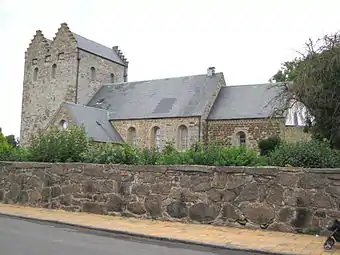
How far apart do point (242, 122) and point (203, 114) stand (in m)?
3.77

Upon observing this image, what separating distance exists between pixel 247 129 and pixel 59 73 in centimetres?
2482

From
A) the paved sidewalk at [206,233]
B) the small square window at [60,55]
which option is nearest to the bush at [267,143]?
the paved sidewalk at [206,233]

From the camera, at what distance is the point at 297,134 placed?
119ft

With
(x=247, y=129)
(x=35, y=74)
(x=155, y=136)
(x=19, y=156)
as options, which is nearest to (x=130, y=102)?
(x=155, y=136)

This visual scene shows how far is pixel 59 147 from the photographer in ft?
48.0

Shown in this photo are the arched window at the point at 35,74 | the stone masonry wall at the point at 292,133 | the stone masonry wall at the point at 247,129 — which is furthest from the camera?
the arched window at the point at 35,74

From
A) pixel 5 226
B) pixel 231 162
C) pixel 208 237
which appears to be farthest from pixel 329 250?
pixel 5 226

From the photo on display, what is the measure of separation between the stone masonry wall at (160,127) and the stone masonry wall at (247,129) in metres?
1.57

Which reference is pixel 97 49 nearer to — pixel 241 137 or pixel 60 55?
pixel 60 55

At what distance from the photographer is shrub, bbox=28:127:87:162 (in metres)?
14.5

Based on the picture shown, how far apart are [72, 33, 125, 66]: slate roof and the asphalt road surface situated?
4331cm

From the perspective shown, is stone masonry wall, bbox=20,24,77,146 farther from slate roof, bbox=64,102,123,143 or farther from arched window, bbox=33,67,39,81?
slate roof, bbox=64,102,123,143

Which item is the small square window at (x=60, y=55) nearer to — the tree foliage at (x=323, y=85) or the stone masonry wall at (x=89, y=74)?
the stone masonry wall at (x=89, y=74)

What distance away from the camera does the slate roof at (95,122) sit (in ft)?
A: 130
